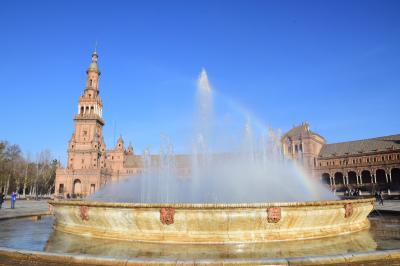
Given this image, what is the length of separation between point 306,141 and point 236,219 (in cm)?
7161

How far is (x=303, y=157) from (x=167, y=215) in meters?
72.0

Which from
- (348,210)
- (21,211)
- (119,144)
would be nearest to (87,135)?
(119,144)

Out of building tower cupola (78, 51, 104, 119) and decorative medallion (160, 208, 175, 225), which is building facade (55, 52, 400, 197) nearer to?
building tower cupola (78, 51, 104, 119)

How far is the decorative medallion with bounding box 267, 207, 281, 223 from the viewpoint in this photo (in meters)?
7.39

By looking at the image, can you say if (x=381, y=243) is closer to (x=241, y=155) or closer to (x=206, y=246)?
(x=206, y=246)

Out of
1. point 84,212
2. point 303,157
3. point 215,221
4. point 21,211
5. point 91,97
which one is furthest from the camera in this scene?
point 303,157

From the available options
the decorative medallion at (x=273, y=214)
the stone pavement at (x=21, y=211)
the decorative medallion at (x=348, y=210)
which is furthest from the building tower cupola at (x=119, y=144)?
the decorative medallion at (x=273, y=214)

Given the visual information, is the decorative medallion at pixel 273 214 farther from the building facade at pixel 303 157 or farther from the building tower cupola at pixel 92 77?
the building tower cupola at pixel 92 77

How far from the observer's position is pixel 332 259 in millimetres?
5379

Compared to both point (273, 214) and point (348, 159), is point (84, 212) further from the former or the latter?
point (348, 159)

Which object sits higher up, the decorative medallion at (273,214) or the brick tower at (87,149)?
the brick tower at (87,149)

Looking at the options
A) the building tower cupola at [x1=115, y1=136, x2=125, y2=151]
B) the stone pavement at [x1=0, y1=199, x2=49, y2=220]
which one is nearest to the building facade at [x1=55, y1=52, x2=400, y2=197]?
the building tower cupola at [x1=115, y1=136, x2=125, y2=151]

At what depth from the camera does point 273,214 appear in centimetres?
743

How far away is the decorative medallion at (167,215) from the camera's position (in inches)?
292
